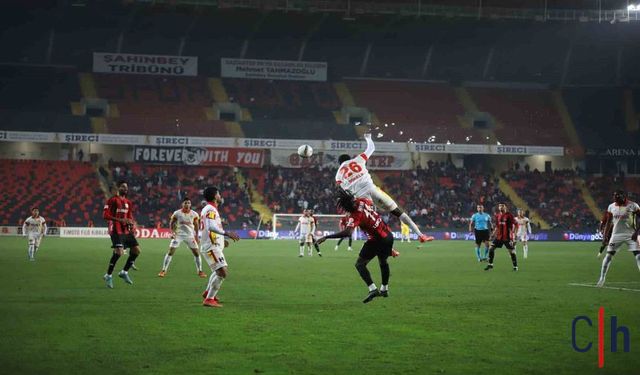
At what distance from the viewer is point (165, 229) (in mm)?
57812

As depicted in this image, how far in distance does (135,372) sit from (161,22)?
199 feet

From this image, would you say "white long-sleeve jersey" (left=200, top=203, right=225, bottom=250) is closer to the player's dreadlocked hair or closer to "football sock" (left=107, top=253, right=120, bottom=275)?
the player's dreadlocked hair

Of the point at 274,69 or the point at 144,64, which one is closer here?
the point at 144,64

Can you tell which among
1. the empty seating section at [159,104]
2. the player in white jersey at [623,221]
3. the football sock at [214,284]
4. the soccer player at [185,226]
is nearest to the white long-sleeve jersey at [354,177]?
the football sock at [214,284]

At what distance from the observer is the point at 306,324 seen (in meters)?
13.4

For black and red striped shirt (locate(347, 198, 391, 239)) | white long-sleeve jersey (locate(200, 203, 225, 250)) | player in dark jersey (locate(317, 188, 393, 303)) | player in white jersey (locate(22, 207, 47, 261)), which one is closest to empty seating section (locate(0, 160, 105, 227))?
player in white jersey (locate(22, 207, 47, 261))

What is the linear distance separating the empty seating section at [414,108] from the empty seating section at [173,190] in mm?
12946

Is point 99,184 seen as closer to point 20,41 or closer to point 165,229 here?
point 165,229

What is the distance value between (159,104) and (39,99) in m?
9.00

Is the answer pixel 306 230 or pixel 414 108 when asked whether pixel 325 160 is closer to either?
pixel 414 108

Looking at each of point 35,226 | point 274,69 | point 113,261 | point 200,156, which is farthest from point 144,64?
point 113,261

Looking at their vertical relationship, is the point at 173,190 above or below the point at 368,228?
above

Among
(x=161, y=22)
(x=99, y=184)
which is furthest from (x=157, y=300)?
(x=161, y=22)

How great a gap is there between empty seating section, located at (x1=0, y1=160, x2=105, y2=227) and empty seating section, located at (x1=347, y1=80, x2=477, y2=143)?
22.8 metres
